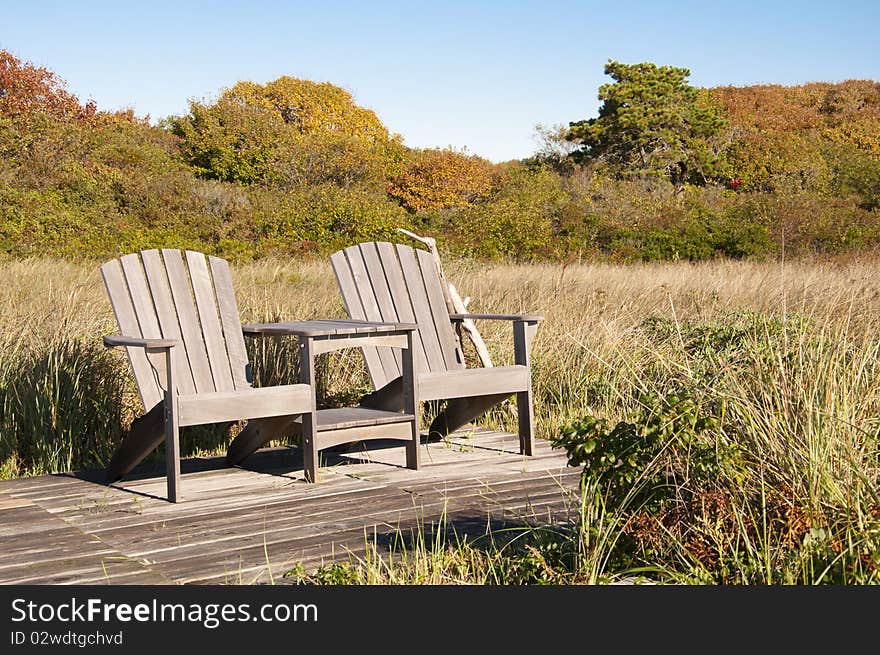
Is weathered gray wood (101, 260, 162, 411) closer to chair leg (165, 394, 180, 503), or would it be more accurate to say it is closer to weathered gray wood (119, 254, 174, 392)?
weathered gray wood (119, 254, 174, 392)

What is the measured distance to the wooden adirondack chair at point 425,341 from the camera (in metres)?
4.71

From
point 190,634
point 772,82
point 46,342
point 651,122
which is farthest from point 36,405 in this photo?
point 772,82

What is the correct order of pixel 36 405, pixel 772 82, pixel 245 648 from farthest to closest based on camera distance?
pixel 772 82 < pixel 36 405 < pixel 245 648

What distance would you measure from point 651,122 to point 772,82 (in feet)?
38.8

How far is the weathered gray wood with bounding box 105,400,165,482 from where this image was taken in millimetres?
4062

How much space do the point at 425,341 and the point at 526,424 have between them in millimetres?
744

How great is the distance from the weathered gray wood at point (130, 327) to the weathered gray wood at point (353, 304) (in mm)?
1028

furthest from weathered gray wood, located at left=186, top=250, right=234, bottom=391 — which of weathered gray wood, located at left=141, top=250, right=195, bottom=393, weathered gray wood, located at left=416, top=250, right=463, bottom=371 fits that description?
weathered gray wood, located at left=416, top=250, right=463, bottom=371

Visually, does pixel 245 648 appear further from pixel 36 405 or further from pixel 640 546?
pixel 36 405

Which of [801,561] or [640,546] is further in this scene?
[640,546]

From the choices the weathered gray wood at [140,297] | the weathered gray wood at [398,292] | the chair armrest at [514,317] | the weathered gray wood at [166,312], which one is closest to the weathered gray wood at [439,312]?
the weathered gray wood at [398,292]

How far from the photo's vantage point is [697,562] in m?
2.49

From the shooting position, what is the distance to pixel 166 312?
14.7ft

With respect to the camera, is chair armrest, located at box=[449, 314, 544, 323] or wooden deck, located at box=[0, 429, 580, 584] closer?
wooden deck, located at box=[0, 429, 580, 584]
